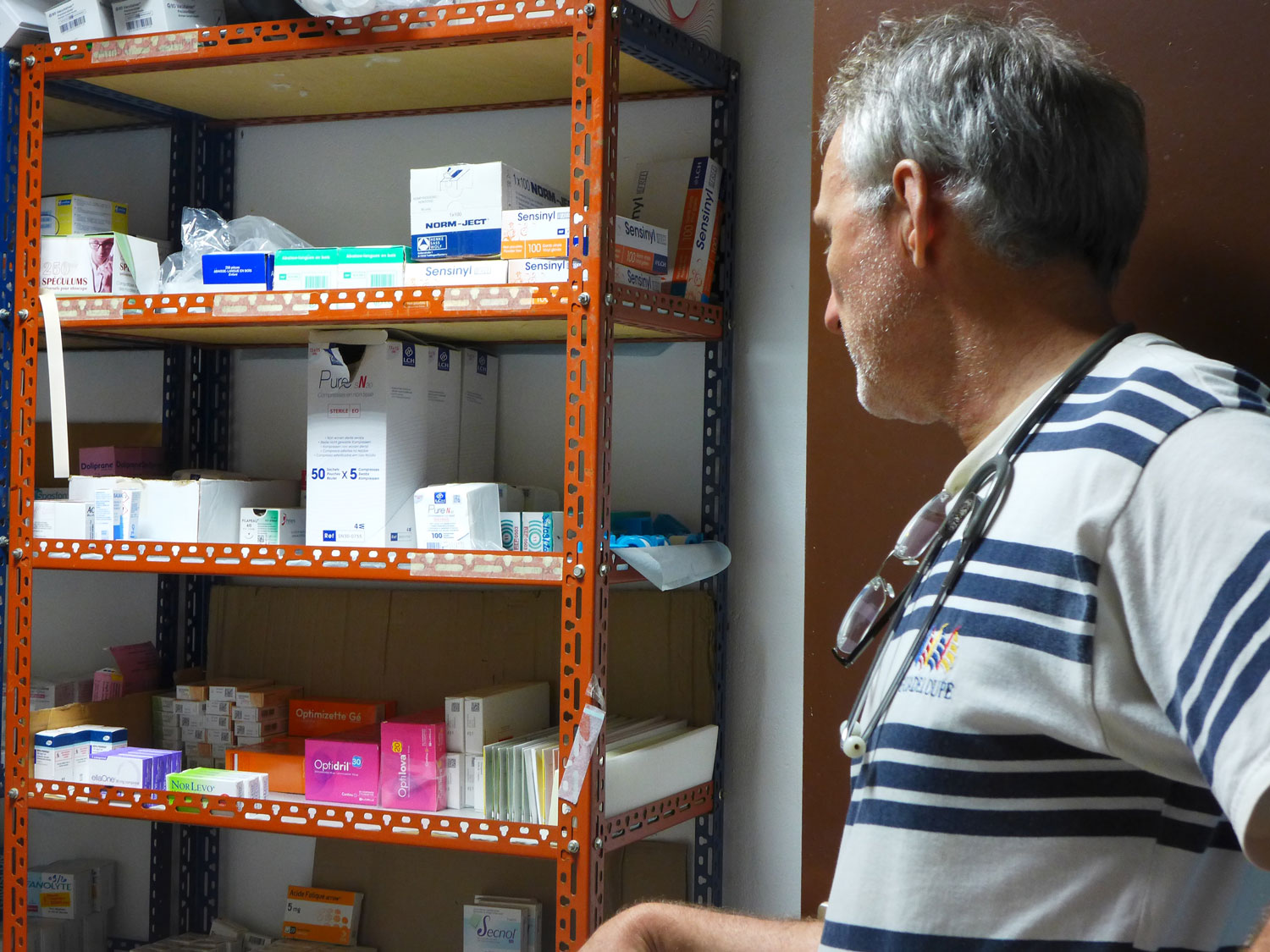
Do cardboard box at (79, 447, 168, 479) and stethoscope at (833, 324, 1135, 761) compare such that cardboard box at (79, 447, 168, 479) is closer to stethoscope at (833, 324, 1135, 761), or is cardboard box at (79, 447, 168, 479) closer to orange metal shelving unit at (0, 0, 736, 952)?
orange metal shelving unit at (0, 0, 736, 952)

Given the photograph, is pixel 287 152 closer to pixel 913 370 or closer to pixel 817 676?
pixel 817 676

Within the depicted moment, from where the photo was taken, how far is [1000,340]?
41.2 inches

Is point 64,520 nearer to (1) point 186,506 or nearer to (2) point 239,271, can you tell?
(1) point 186,506

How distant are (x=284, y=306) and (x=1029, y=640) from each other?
1532mm

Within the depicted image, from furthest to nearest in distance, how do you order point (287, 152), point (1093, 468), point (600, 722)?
point (287, 152)
point (600, 722)
point (1093, 468)

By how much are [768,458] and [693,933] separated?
42.8 inches

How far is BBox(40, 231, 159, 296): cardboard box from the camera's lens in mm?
2205

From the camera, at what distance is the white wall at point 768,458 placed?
227cm

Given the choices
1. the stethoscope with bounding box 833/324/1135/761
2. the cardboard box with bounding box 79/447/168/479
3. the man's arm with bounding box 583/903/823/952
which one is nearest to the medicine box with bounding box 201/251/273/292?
the cardboard box with bounding box 79/447/168/479

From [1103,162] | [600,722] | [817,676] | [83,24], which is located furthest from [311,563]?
[1103,162]

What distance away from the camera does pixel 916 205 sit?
3.42 feet

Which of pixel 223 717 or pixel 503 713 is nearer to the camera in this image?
pixel 503 713

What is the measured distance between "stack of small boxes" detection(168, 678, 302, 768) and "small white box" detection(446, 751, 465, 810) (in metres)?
0.49

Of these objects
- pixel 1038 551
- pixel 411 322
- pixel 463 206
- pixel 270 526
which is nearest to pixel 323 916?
pixel 270 526
